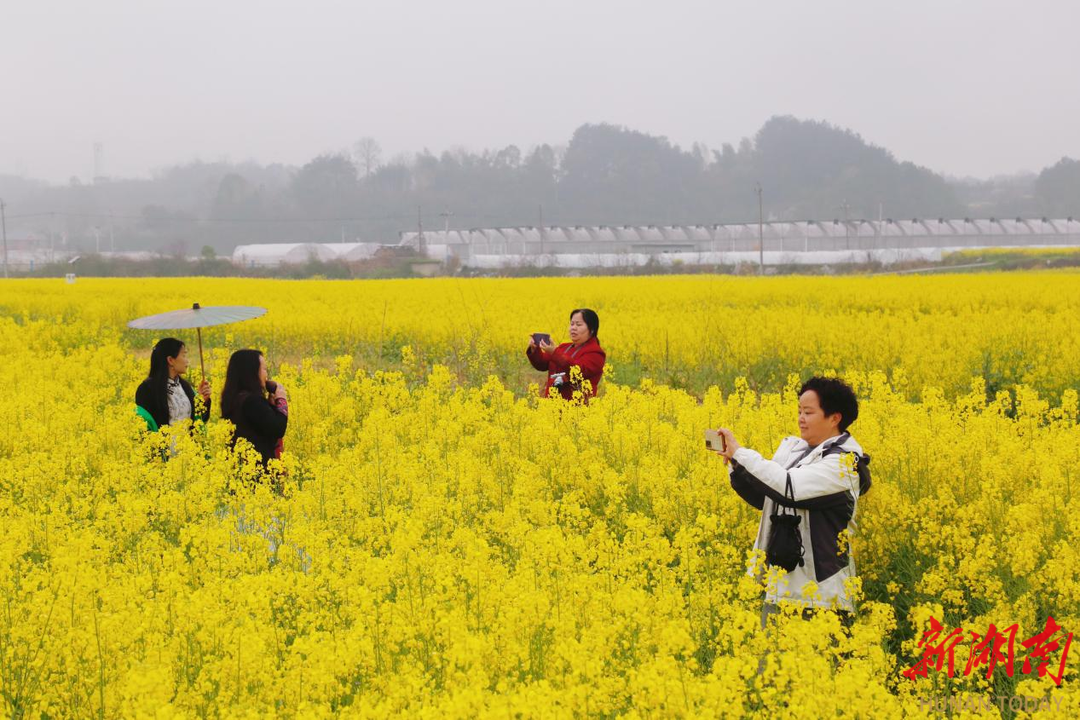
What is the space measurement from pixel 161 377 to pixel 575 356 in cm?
317

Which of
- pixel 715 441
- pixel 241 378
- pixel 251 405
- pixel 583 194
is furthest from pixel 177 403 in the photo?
pixel 583 194

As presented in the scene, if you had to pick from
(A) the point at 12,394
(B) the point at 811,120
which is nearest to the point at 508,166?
(B) the point at 811,120

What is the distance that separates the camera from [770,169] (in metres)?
138

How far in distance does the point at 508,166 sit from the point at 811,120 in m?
54.7

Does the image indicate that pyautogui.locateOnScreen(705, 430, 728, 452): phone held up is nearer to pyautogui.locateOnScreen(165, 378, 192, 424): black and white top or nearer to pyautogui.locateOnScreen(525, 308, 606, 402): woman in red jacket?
pyautogui.locateOnScreen(525, 308, 606, 402): woman in red jacket

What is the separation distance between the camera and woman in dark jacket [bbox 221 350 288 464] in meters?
6.71

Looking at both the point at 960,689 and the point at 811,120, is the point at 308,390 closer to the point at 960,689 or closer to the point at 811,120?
the point at 960,689

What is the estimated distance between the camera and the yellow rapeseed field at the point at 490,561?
324 centimetres

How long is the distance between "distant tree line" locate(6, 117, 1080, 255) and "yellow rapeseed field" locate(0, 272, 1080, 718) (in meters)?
112

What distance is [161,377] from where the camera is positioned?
7137mm

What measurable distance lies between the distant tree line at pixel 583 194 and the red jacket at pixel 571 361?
364 ft

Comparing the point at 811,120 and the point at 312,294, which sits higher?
the point at 811,120

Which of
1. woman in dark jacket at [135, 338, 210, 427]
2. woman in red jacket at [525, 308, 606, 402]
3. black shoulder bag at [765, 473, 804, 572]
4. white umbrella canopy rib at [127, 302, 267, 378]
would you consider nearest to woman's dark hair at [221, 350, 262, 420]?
woman in dark jacket at [135, 338, 210, 427]

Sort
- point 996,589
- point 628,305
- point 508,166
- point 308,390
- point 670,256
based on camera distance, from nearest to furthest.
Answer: point 996,589
point 308,390
point 628,305
point 670,256
point 508,166
